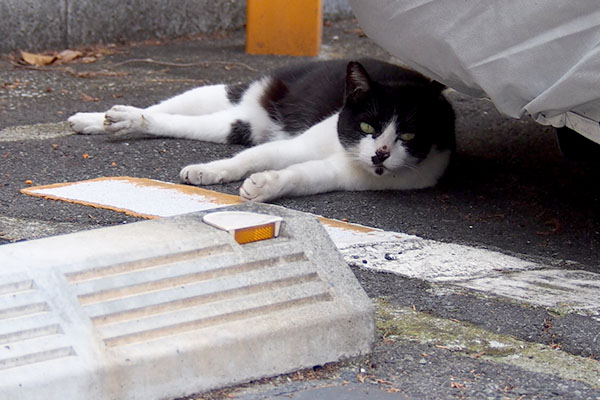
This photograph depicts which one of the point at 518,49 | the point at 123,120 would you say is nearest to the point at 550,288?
the point at 518,49

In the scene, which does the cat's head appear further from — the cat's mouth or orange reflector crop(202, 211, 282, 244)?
orange reflector crop(202, 211, 282, 244)

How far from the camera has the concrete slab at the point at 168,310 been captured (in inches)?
58.0

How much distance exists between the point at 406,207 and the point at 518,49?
2.88 feet

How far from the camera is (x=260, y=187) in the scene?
2887 millimetres

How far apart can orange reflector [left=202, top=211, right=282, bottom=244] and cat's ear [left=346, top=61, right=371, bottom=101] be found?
4.75 feet

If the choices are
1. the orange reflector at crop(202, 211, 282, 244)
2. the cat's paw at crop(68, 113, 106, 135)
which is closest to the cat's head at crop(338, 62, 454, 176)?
the cat's paw at crop(68, 113, 106, 135)

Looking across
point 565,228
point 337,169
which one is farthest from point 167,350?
point 565,228

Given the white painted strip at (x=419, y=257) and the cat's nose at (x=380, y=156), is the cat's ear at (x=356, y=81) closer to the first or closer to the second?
the cat's nose at (x=380, y=156)

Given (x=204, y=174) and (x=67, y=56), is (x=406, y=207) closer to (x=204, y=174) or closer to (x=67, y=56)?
(x=204, y=174)

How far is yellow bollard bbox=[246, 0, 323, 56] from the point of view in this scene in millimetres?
5469

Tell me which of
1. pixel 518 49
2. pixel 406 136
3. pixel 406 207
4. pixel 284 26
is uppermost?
pixel 518 49

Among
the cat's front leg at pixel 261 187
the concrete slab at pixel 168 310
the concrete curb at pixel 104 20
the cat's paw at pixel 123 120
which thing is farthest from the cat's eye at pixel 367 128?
the concrete curb at pixel 104 20

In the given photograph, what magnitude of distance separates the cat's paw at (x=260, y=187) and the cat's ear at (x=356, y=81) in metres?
0.53

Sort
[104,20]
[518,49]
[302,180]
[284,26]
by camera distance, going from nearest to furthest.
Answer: [518,49] < [302,180] < [104,20] < [284,26]
